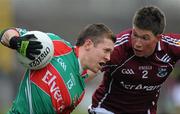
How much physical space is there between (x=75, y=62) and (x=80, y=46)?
0.18 meters

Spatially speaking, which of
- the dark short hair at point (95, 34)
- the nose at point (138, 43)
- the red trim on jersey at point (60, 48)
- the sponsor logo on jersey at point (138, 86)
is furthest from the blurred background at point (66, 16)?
the red trim on jersey at point (60, 48)

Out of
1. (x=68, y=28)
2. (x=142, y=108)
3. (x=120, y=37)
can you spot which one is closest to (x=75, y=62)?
(x=120, y=37)

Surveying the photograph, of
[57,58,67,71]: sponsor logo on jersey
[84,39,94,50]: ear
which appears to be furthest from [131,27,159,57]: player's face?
[57,58,67,71]: sponsor logo on jersey

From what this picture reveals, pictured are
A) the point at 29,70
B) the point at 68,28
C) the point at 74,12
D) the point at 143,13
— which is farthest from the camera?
the point at 74,12

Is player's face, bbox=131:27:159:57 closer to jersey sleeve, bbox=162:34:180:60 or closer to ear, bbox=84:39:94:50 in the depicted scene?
jersey sleeve, bbox=162:34:180:60

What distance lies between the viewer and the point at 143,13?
27.0 ft

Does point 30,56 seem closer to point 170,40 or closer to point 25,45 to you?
point 25,45

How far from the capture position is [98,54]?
725 centimetres

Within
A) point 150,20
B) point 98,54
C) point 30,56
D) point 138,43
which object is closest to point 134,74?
point 138,43

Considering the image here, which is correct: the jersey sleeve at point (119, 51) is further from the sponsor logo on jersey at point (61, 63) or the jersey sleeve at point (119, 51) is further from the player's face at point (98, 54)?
the sponsor logo on jersey at point (61, 63)

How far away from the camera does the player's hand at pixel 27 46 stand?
675cm

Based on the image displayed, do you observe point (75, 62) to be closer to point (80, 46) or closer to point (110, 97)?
point (80, 46)

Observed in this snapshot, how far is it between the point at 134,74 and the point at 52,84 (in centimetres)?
159

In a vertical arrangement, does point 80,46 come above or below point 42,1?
above
